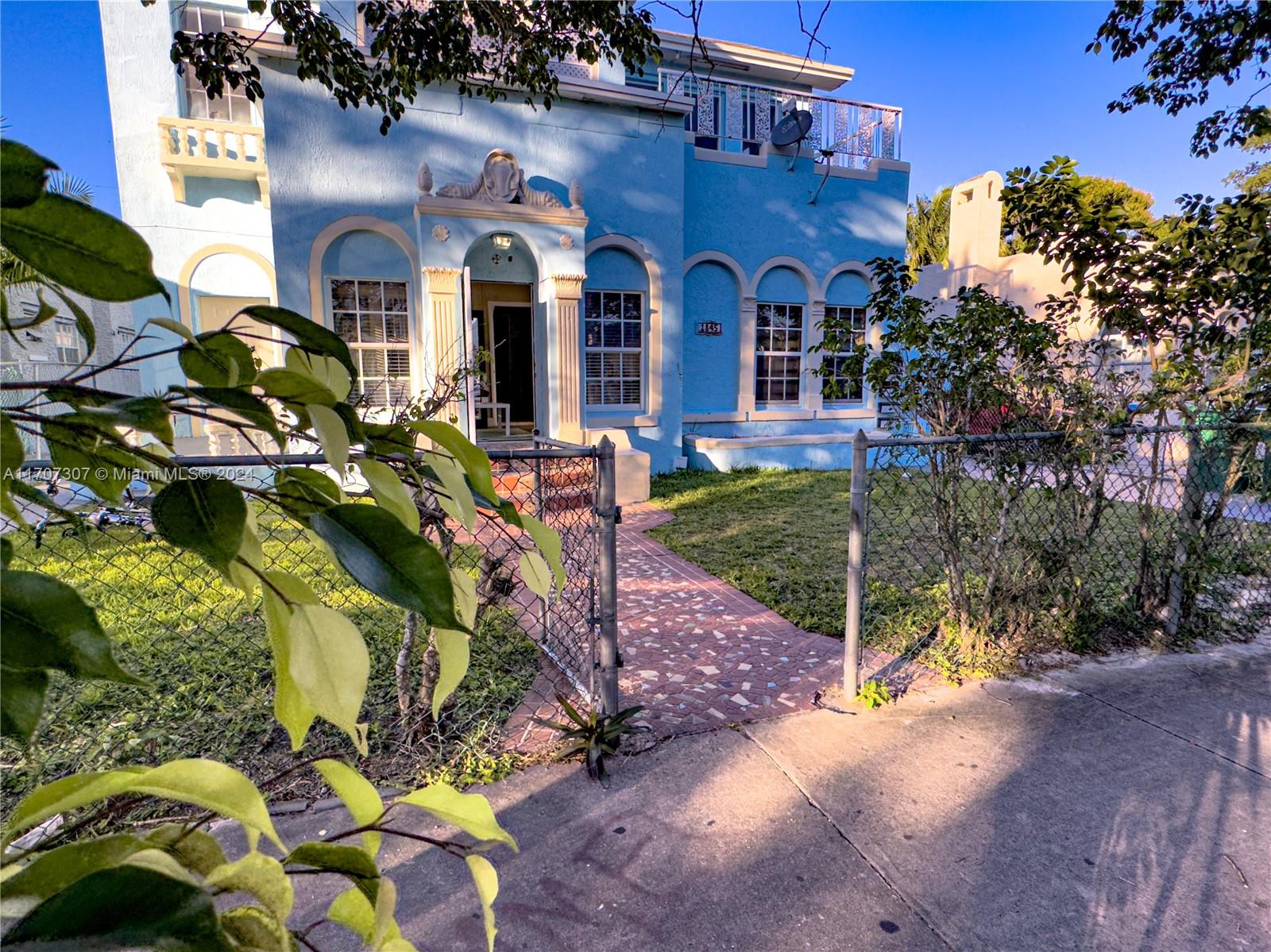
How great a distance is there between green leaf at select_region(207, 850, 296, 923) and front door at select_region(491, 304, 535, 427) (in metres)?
10.4

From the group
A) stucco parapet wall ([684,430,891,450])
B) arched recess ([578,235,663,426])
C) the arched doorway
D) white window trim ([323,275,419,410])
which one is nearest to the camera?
white window trim ([323,275,419,410])

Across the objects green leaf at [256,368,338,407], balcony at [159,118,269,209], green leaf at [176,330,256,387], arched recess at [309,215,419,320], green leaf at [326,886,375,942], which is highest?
balcony at [159,118,269,209]

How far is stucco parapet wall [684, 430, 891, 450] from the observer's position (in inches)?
428

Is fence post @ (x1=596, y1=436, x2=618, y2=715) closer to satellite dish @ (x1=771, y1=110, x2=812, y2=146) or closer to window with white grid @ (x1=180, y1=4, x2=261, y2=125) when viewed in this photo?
window with white grid @ (x1=180, y1=4, x2=261, y2=125)

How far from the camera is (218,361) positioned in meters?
0.50

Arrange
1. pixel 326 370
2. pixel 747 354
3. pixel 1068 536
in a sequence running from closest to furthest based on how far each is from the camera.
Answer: pixel 326 370
pixel 1068 536
pixel 747 354

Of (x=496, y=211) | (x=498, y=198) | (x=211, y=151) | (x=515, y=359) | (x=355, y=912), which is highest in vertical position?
(x=211, y=151)

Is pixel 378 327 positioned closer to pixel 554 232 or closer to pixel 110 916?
pixel 554 232

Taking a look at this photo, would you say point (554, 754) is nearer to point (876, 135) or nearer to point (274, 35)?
point (274, 35)

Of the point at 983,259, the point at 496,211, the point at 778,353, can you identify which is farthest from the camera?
the point at 983,259

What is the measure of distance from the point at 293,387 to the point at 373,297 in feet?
30.2

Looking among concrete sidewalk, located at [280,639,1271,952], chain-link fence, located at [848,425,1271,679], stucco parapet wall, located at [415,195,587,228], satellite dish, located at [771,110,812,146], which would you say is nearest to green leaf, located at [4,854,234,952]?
concrete sidewalk, located at [280,639,1271,952]

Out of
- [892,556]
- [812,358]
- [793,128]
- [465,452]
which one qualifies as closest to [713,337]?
[812,358]

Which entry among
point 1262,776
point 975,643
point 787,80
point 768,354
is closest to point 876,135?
point 787,80
